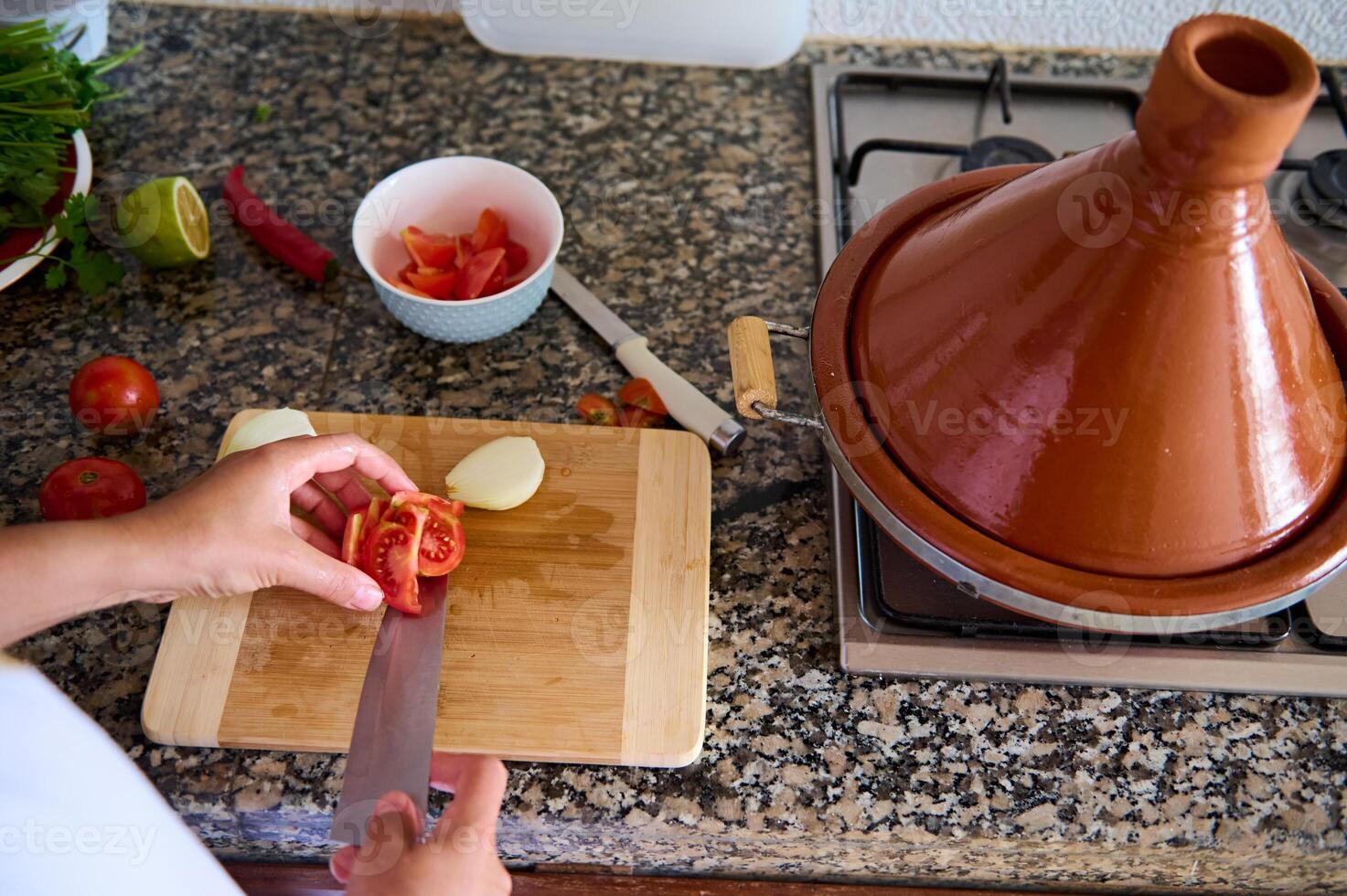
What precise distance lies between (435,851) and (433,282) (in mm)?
588

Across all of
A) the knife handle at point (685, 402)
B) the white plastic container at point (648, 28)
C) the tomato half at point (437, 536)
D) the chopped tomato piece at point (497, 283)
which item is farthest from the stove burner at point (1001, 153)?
the tomato half at point (437, 536)

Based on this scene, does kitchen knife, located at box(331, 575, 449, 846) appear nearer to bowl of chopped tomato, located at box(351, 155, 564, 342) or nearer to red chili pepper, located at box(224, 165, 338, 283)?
bowl of chopped tomato, located at box(351, 155, 564, 342)

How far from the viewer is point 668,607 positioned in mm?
864

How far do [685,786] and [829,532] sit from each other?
287 millimetres

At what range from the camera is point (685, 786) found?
2.66 feet

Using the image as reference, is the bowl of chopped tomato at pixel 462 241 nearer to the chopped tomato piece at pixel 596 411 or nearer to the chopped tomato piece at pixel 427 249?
the chopped tomato piece at pixel 427 249

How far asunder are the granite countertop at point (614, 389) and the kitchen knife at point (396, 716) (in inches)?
2.6

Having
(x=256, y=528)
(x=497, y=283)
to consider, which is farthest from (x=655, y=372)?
(x=256, y=528)

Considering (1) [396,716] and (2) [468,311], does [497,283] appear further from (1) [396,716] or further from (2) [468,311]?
(1) [396,716]

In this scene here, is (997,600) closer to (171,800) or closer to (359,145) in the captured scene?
(171,800)

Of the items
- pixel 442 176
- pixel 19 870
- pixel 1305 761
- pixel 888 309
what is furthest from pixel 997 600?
pixel 442 176

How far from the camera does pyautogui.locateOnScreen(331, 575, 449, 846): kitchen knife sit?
746 millimetres

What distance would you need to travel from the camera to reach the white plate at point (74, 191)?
106cm

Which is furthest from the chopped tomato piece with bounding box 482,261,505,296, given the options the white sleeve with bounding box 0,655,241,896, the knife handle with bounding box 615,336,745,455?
the white sleeve with bounding box 0,655,241,896
